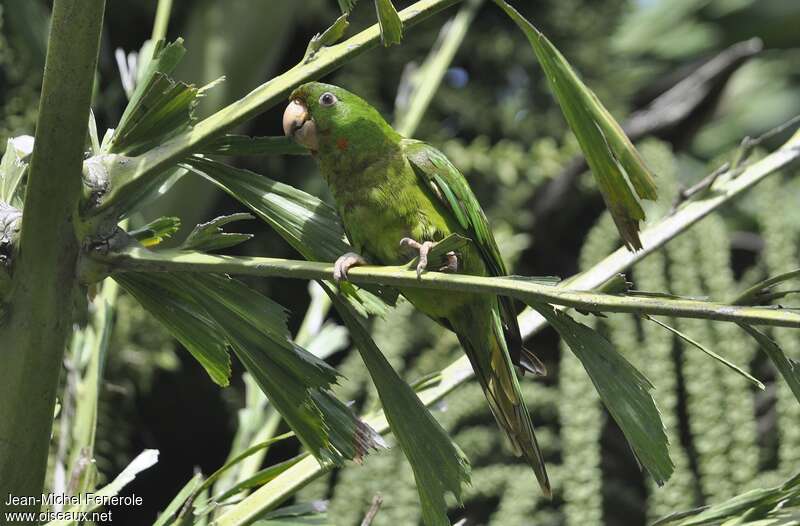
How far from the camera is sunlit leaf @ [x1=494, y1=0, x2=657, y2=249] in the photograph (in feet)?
2.93

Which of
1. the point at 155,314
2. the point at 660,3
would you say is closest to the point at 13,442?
the point at 155,314

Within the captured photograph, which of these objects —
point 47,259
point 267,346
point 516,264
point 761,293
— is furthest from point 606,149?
point 516,264

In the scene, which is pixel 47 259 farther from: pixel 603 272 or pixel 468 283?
pixel 603 272

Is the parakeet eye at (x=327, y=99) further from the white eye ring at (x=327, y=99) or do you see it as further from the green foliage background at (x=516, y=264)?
the green foliage background at (x=516, y=264)

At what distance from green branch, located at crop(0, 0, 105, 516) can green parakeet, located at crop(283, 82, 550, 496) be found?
559 millimetres

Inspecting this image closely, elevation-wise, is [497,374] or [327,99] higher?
[327,99]

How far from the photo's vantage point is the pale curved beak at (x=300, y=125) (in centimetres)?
148

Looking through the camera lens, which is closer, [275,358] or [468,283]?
[468,283]

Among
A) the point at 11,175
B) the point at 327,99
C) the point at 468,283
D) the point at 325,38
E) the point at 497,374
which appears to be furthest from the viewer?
the point at 327,99

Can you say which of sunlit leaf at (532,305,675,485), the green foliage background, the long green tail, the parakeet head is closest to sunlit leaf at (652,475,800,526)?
sunlit leaf at (532,305,675,485)

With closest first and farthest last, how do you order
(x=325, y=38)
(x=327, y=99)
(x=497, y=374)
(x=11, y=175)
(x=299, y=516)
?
(x=325, y=38) → (x=11, y=175) → (x=299, y=516) → (x=497, y=374) → (x=327, y=99)

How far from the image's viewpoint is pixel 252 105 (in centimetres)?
92

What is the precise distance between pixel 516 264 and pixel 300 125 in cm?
171

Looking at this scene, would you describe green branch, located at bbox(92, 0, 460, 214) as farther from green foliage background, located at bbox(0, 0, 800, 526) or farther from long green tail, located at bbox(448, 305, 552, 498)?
green foliage background, located at bbox(0, 0, 800, 526)
